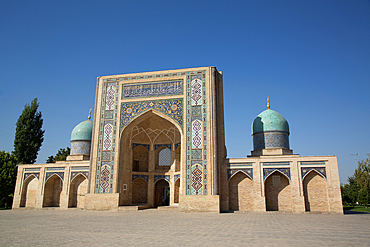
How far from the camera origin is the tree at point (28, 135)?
800 inches

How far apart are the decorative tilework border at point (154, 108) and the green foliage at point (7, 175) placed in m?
9.37

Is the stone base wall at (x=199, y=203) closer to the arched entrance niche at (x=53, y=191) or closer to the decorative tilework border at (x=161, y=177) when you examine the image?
the decorative tilework border at (x=161, y=177)

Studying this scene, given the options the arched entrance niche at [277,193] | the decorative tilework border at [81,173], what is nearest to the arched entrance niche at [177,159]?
the decorative tilework border at [81,173]

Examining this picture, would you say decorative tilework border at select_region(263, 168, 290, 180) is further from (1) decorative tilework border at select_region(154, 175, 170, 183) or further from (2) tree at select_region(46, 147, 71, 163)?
(2) tree at select_region(46, 147, 71, 163)

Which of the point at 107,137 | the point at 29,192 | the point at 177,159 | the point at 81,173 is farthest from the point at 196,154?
the point at 29,192

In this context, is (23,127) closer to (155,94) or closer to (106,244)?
(155,94)

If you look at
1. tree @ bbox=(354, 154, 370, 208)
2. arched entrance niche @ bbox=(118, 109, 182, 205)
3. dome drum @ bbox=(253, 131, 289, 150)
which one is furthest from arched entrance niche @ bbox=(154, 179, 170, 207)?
tree @ bbox=(354, 154, 370, 208)

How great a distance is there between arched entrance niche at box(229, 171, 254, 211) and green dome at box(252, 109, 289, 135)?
4.01 metres

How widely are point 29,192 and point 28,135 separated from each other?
16.9ft

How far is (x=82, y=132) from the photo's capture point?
63.4 ft

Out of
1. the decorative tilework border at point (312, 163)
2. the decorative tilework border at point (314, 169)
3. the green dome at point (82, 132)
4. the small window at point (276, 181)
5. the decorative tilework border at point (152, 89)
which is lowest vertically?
the small window at point (276, 181)

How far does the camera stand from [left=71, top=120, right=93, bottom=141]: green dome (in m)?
19.2

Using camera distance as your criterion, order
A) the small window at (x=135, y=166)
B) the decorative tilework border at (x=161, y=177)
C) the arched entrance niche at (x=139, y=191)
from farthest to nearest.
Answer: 1. the small window at (x=135, y=166)
2. the decorative tilework border at (x=161, y=177)
3. the arched entrance niche at (x=139, y=191)

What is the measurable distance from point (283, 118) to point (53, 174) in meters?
14.6
